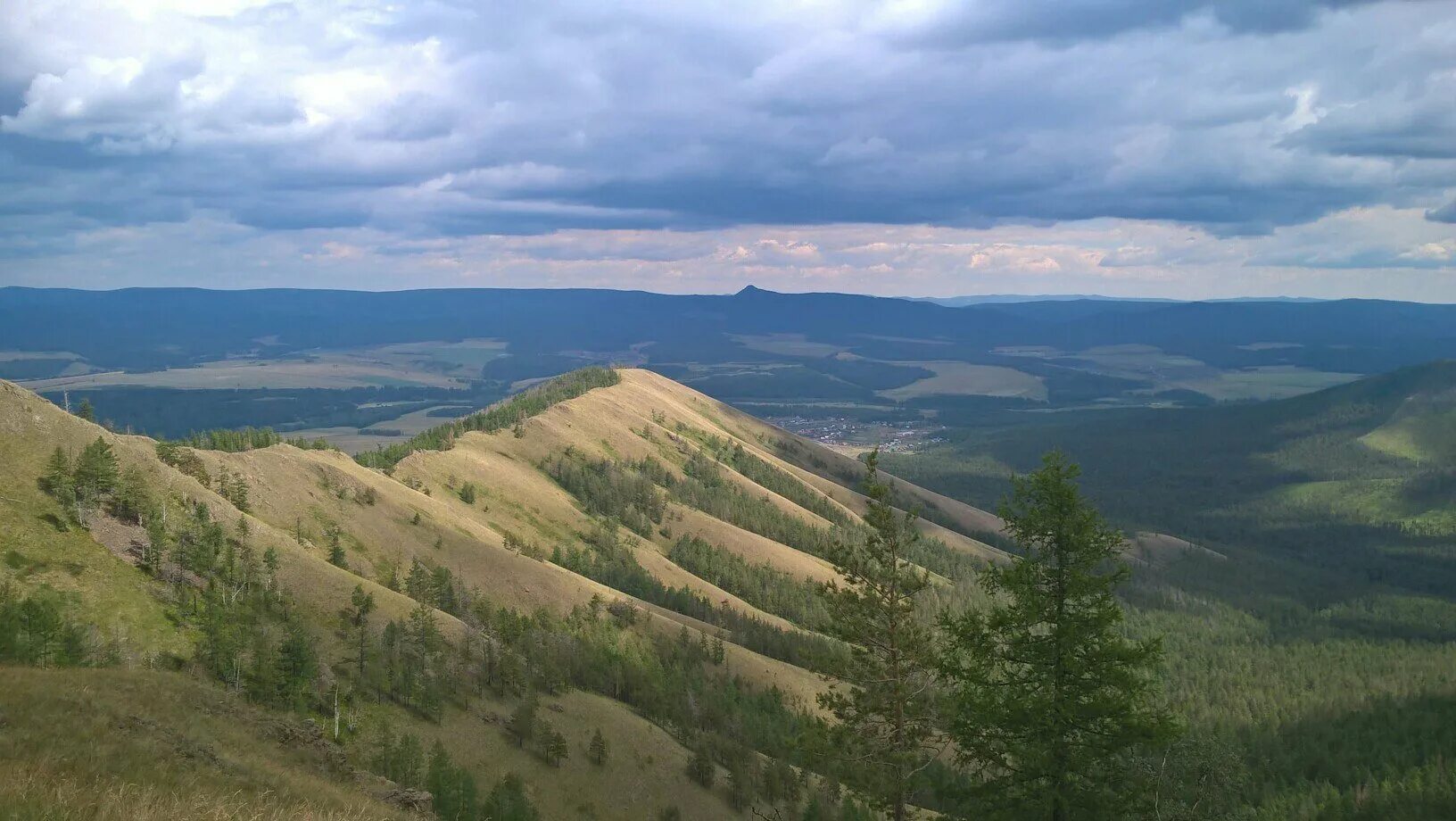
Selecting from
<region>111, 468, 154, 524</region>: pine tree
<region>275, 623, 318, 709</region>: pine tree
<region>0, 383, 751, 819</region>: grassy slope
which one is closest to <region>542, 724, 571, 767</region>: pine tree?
<region>0, 383, 751, 819</region>: grassy slope

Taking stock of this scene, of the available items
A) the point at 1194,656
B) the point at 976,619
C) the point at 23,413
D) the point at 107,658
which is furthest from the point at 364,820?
the point at 1194,656

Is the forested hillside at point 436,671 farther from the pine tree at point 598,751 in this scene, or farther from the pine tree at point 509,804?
the pine tree at point 509,804

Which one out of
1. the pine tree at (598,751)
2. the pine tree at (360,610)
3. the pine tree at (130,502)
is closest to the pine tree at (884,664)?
the pine tree at (598,751)

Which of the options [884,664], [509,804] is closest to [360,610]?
[509,804]

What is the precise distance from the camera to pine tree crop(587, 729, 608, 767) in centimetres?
7950

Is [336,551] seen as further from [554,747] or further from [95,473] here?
[554,747]

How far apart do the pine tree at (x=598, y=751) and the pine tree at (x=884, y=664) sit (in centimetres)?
5245

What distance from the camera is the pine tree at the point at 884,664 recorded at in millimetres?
31406

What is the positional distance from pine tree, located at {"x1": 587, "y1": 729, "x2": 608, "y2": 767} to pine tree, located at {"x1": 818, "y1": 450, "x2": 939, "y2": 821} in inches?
2065

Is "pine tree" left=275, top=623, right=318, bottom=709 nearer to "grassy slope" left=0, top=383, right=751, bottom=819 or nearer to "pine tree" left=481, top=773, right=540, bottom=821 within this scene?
"grassy slope" left=0, top=383, right=751, bottom=819

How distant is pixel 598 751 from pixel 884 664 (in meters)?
53.8

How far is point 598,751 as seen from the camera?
80000 mm

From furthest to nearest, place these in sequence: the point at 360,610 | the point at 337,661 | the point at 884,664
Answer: the point at 360,610
the point at 337,661
the point at 884,664

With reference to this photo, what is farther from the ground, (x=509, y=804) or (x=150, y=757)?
(x=150, y=757)
